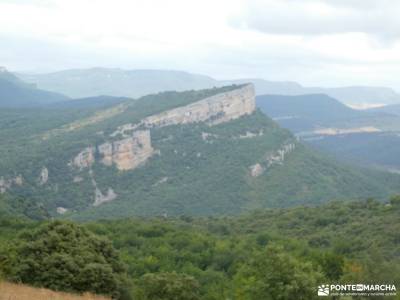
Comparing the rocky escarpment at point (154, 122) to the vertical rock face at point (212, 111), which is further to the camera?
the vertical rock face at point (212, 111)

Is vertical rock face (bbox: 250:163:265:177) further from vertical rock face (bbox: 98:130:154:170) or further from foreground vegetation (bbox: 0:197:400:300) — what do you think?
foreground vegetation (bbox: 0:197:400:300)

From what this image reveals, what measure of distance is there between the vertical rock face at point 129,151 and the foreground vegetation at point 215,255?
47796 mm

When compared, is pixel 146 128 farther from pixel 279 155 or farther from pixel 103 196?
pixel 279 155

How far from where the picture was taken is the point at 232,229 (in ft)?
218

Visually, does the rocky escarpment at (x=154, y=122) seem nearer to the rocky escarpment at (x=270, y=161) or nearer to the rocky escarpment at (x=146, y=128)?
the rocky escarpment at (x=146, y=128)

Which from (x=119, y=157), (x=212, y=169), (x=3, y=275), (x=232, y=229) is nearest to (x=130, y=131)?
(x=119, y=157)

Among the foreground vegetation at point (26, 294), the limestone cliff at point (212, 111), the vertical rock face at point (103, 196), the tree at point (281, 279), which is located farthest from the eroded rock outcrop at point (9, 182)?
the tree at point (281, 279)

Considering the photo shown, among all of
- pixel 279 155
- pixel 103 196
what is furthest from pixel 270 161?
pixel 103 196

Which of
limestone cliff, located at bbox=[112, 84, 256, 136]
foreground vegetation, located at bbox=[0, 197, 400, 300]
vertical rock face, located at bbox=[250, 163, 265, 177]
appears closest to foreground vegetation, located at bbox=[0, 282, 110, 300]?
foreground vegetation, located at bbox=[0, 197, 400, 300]

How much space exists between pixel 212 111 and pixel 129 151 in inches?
943

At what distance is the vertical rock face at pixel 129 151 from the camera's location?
120m

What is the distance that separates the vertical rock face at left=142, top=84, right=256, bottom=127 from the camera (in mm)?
136125

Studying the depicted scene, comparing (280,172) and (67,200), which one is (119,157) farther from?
(280,172)

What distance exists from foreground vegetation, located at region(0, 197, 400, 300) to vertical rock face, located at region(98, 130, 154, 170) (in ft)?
157
